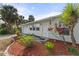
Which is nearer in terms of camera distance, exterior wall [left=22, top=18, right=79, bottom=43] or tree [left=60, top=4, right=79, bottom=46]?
tree [left=60, top=4, right=79, bottom=46]

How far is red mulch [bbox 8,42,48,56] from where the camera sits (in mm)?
4965

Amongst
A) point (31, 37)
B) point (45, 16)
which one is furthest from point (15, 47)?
point (45, 16)

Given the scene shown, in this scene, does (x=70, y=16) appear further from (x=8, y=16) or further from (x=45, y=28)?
(x=8, y=16)

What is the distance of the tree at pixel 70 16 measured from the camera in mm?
4914

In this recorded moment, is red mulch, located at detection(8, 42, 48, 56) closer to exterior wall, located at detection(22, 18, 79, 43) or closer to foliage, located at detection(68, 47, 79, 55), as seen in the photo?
exterior wall, located at detection(22, 18, 79, 43)

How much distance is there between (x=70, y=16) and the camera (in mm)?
4934

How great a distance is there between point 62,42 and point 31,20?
506 millimetres

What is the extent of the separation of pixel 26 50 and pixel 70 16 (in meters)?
0.73

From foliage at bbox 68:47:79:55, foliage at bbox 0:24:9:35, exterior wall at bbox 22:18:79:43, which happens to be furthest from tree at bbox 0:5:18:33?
foliage at bbox 68:47:79:55

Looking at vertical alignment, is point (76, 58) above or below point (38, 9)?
below

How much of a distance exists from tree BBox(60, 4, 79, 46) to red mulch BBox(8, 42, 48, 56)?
0.43 meters

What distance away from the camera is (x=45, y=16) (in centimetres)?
500

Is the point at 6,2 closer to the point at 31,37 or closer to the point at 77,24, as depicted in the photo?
the point at 31,37

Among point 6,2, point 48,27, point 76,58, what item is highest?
point 6,2
